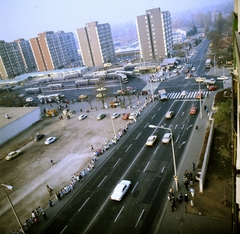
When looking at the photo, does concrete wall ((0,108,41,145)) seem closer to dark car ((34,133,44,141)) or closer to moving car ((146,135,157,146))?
dark car ((34,133,44,141))

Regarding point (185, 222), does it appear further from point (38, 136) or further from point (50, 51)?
point (50, 51)

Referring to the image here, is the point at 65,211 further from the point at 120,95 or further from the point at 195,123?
the point at 120,95

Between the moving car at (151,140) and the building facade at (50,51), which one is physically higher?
the building facade at (50,51)

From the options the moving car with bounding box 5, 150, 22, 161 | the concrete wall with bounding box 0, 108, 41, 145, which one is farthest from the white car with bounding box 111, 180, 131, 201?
the concrete wall with bounding box 0, 108, 41, 145

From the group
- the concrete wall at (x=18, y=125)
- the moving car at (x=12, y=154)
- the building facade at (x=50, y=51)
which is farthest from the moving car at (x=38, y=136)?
the building facade at (x=50, y=51)

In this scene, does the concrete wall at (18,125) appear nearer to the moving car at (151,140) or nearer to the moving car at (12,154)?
the moving car at (12,154)

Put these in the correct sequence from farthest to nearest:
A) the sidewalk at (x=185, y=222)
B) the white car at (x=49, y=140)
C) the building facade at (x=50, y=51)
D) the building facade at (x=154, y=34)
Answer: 1. the building facade at (x=50, y=51)
2. the building facade at (x=154, y=34)
3. the white car at (x=49, y=140)
4. the sidewalk at (x=185, y=222)

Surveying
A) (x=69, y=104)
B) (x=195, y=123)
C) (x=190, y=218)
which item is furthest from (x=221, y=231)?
(x=69, y=104)
